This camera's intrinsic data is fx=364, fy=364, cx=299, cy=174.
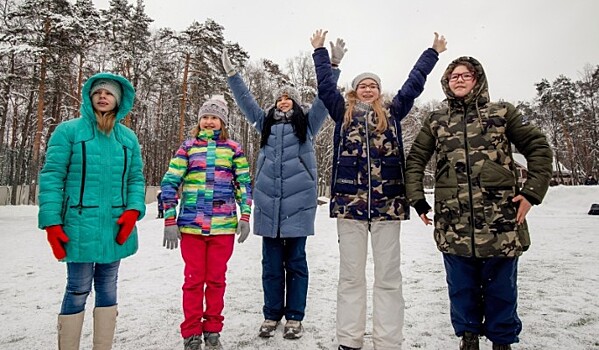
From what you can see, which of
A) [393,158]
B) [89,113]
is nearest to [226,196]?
[89,113]

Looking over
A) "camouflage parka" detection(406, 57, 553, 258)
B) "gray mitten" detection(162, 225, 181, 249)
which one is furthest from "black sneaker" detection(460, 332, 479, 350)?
"gray mitten" detection(162, 225, 181, 249)

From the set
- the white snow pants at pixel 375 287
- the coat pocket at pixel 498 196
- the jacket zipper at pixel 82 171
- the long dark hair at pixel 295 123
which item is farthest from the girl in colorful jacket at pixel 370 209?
the jacket zipper at pixel 82 171

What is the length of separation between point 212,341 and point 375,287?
1317mm

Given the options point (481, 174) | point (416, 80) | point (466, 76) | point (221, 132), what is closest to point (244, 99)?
point (221, 132)

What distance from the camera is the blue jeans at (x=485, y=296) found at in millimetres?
2408

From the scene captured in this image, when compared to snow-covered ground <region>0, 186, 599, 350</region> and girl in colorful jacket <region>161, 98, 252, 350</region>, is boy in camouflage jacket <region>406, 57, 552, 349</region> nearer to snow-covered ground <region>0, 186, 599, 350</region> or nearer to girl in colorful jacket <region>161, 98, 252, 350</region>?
snow-covered ground <region>0, 186, 599, 350</region>

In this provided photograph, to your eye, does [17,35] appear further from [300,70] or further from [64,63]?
[300,70]

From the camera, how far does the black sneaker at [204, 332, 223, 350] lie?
2762 mm

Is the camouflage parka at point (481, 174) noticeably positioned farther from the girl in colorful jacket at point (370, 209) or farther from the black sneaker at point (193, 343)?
the black sneaker at point (193, 343)

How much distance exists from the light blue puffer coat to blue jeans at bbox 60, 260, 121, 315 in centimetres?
122

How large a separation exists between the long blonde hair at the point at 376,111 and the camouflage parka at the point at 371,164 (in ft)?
0.08

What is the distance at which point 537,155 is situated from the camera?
248cm

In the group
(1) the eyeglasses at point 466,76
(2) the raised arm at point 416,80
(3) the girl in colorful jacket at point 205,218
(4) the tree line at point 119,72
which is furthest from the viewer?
(4) the tree line at point 119,72

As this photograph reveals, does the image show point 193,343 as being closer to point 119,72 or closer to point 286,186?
point 286,186
